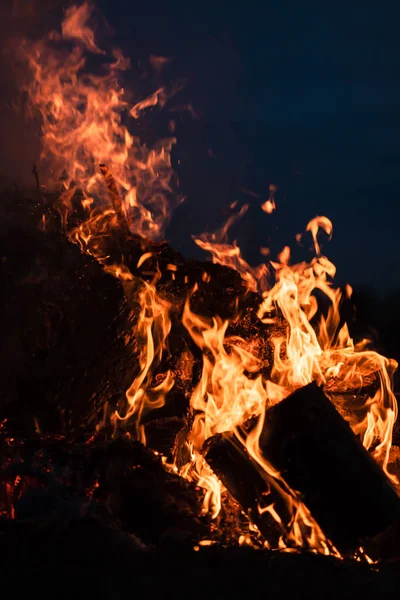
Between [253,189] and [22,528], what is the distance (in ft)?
73.2

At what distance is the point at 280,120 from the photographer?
43812 millimetres

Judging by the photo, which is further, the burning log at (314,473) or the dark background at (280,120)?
the dark background at (280,120)

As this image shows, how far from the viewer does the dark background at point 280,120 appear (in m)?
15.1

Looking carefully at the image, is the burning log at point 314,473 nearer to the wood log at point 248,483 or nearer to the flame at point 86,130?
the wood log at point 248,483

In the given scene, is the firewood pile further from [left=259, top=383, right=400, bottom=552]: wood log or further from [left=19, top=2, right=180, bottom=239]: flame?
[left=19, top=2, right=180, bottom=239]: flame

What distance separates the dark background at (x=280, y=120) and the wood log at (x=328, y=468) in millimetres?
6038

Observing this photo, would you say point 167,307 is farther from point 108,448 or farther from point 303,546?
point 303,546

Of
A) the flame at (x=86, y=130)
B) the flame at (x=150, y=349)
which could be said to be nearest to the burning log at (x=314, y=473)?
the flame at (x=150, y=349)

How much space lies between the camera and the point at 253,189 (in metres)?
23.5

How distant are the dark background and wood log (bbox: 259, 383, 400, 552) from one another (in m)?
6.04

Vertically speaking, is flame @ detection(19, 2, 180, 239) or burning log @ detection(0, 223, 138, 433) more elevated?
flame @ detection(19, 2, 180, 239)

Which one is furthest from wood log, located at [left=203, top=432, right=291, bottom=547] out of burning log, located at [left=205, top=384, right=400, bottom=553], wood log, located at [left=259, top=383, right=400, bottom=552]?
wood log, located at [left=259, top=383, right=400, bottom=552]

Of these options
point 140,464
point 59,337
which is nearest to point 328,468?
point 140,464

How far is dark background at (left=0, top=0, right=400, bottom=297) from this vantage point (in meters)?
15.1
